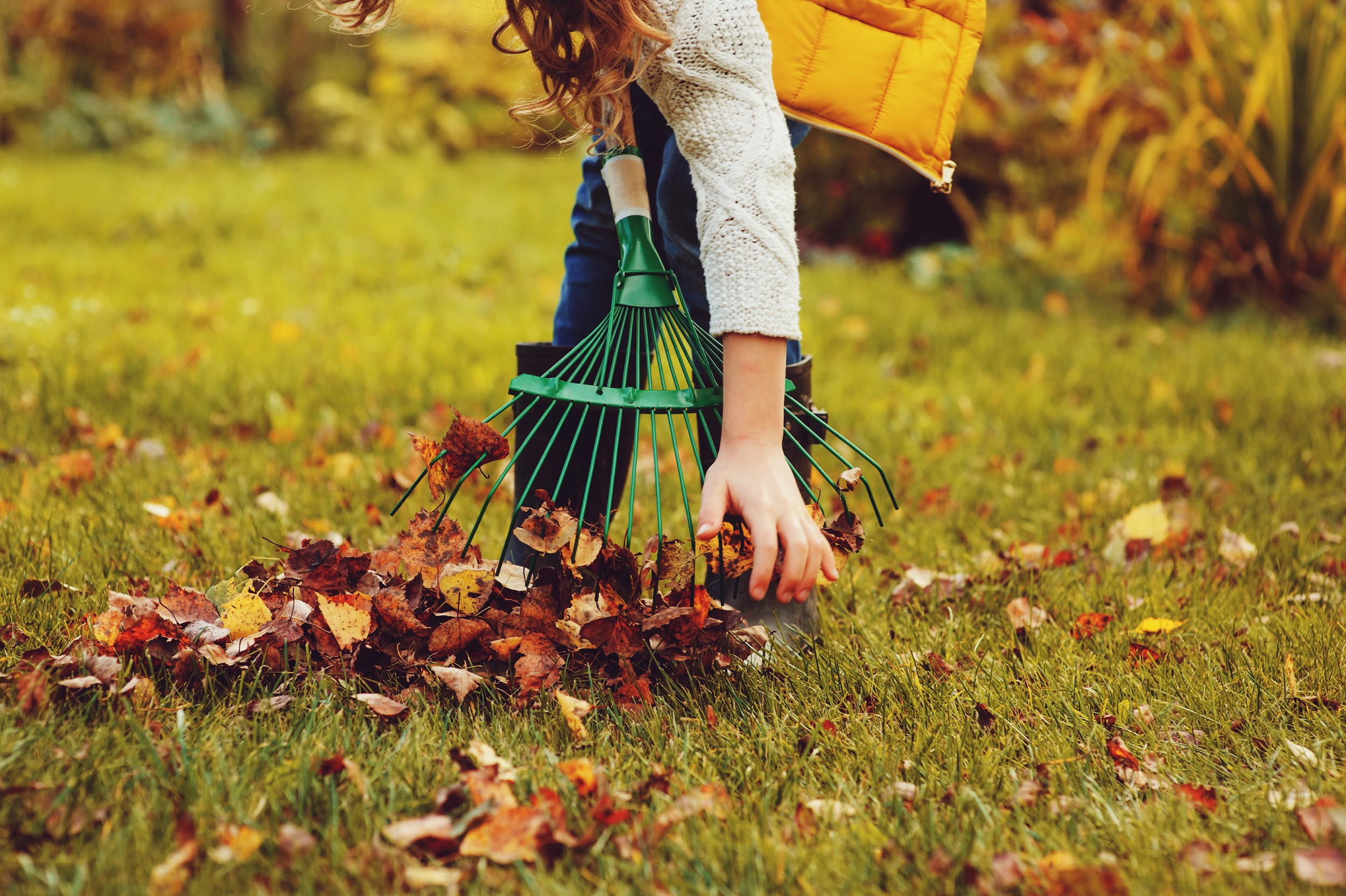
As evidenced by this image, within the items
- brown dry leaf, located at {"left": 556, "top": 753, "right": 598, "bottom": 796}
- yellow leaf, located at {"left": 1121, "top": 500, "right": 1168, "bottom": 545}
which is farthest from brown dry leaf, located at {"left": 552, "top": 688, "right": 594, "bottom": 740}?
yellow leaf, located at {"left": 1121, "top": 500, "right": 1168, "bottom": 545}

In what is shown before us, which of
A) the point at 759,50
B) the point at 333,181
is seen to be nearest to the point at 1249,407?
the point at 759,50

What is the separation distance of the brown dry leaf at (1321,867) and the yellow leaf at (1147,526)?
109 centimetres

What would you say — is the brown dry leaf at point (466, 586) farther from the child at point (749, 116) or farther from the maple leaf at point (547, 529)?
the child at point (749, 116)

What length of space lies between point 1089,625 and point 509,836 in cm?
111

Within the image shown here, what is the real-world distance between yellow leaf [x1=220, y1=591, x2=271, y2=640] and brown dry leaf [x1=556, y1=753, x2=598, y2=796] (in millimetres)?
582

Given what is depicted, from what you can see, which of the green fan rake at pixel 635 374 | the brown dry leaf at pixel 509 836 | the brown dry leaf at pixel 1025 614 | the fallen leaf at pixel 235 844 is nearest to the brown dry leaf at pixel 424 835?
the brown dry leaf at pixel 509 836

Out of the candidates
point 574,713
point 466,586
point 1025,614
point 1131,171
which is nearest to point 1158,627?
point 1025,614

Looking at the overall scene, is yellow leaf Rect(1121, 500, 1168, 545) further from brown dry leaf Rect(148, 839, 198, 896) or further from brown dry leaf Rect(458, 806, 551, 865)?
brown dry leaf Rect(148, 839, 198, 896)

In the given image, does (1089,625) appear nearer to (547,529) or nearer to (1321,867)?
(1321,867)

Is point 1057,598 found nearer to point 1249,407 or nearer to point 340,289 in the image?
point 1249,407

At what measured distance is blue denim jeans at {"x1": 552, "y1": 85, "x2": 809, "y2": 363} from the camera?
171cm

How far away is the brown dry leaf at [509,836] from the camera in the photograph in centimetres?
117

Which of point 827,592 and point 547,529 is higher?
point 547,529

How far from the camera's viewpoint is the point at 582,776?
1296 millimetres
